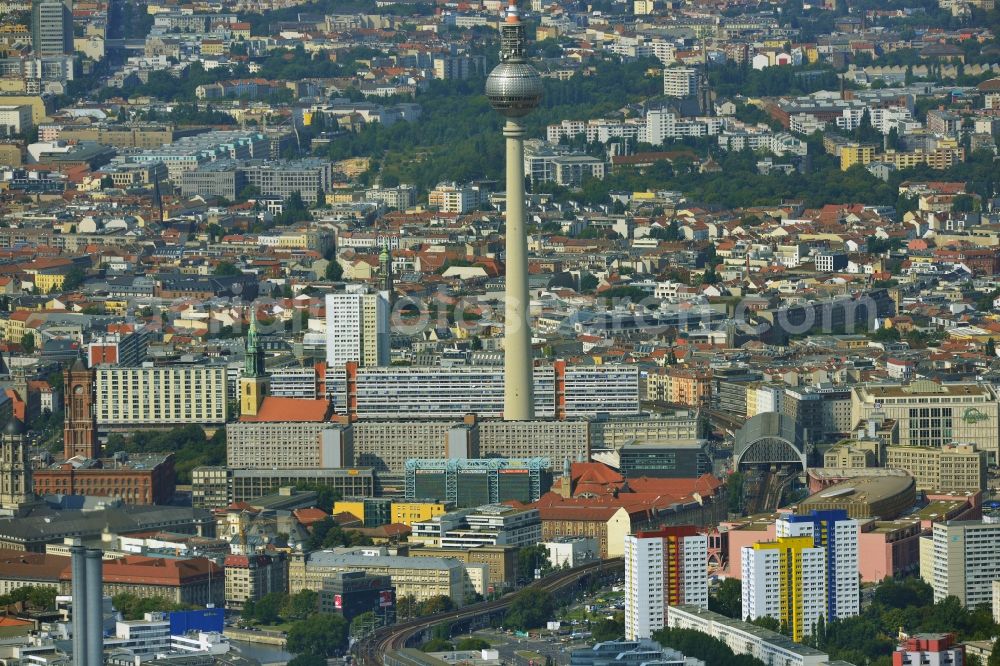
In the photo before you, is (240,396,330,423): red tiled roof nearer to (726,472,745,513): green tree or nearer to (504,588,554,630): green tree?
(726,472,745,513): green tree

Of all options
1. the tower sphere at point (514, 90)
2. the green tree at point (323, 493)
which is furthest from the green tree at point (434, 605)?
the tower sphere at point (514, 90)

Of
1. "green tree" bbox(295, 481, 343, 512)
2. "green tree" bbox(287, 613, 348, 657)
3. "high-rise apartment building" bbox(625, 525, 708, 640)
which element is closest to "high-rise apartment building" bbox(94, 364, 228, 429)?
"green tree" bbox(295, 481, 343, 512)

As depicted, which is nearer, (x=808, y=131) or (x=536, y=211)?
(x=536, y=211)

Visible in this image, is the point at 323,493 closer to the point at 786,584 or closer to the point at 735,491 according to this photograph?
the point at 735,491

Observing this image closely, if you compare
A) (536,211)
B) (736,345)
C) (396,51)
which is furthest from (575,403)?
Result: (396,51)

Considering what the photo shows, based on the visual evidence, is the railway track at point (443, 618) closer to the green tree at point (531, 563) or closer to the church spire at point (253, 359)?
the green tree at point (531, 563)

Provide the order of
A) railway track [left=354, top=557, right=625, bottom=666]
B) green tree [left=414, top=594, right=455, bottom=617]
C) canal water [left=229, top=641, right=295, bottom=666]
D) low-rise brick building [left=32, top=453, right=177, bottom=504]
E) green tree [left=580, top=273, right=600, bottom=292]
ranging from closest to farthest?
canal water [left=229, top=641, right=295, bottom=666], railway track [left=354, top=557, right=625, bottom=666], green tree [left=414, top=594, right=455, bottom=617], low-rise brick building [left=32, top=453, right=177, bottom=504], green tree [left=580, top=273, right=600, bottom=292]

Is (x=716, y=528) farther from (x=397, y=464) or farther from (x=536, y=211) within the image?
(x=536, y=211)
